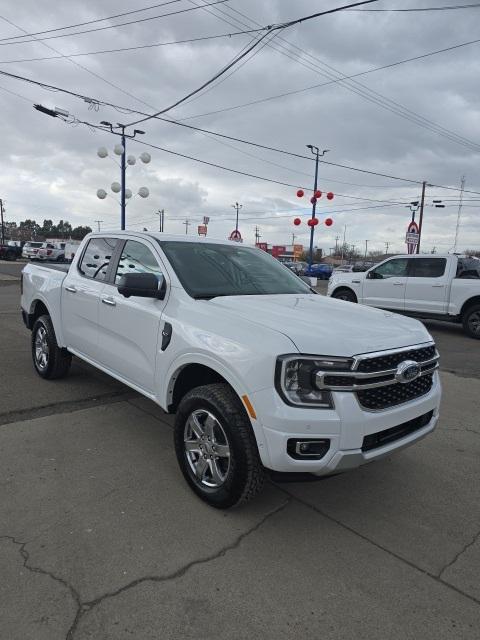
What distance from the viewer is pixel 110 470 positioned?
353cm

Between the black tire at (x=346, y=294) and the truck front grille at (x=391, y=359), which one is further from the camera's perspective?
the black tire at (x=346, y=294)

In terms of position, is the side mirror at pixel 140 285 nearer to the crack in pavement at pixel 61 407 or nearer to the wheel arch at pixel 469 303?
the crack in pavement at pixel 61 407

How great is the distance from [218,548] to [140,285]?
180 cm

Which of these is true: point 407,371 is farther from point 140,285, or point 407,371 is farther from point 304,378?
point 140,285

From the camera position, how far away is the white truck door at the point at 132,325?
3.63m

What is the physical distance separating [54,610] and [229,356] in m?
1.53

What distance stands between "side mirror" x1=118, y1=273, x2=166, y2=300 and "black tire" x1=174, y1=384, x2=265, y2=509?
84 centimetres

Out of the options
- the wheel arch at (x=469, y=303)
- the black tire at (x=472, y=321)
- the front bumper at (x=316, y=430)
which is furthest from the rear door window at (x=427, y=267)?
the front bumper at (x=316, y=430)

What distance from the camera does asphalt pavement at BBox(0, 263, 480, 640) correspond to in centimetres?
218

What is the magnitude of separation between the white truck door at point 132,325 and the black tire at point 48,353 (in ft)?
4.09

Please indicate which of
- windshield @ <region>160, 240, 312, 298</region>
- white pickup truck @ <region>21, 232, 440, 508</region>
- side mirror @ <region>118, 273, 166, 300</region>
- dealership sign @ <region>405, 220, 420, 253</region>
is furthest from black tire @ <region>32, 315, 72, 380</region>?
dealership sign @ <region>405, 220, 420, 253</region>

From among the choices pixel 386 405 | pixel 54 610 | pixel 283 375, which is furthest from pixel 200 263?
pixel 54 610

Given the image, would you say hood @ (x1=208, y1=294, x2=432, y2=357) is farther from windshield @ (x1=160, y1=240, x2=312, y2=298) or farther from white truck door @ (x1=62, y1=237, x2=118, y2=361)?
white truck door @ (x1=62, y1=237, x2=118, y2=361)

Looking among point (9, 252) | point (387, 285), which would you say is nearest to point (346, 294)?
point (387, 285)
